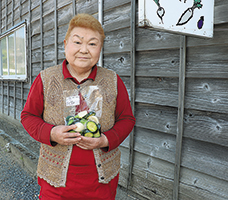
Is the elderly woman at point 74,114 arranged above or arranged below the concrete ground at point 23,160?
above

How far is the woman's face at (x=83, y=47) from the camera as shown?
1.41 metres

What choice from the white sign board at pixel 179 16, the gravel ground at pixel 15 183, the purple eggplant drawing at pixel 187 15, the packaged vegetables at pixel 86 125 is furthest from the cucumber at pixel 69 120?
the gravel ground at pixel 15 183

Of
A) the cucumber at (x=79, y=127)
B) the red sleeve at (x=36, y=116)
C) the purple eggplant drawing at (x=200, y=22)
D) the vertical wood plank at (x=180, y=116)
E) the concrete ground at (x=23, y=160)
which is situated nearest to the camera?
the cucumber at (x=79, y=127)

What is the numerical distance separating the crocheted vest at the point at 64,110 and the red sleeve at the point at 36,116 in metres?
0.03

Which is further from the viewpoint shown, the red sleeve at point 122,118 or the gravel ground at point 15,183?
the gravel ground at point 15,183

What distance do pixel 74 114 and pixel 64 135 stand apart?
0.20 metres

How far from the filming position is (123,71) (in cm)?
282

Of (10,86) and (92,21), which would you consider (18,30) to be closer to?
(10,86)

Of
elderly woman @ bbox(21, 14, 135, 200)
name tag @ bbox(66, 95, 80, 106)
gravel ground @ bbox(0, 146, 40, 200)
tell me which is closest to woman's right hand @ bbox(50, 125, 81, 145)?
elderly woman @ bbox(21, 14, 135, 200)

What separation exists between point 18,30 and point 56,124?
5457 millimetres

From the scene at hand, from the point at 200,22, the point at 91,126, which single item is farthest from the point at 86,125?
the point at 200,22

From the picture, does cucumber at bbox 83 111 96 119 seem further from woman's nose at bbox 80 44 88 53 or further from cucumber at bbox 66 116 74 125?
woman's nose at bbox 80 44 88 53

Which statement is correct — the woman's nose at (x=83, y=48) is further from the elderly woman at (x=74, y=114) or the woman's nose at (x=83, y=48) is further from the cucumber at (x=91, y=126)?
the cucumber at (x=91, y=126)

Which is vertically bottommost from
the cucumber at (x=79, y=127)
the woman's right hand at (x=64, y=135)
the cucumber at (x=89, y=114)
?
the woman's right hand at (x=64, y=135)
